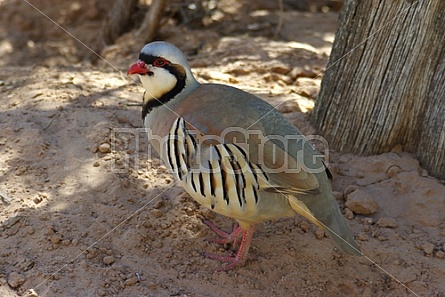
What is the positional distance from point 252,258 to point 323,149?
109 centimetres

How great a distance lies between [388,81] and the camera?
4230mm

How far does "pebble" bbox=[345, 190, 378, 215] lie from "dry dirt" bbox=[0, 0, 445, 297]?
0.13 feet

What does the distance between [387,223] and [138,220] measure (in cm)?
157

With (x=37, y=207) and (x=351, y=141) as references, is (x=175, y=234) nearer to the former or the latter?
(x=37, y=207)

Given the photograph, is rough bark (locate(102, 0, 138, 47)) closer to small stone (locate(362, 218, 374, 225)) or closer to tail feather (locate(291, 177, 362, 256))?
small stone (locate(362, 218, 374, 225))

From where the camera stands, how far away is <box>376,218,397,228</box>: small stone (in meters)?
4.05

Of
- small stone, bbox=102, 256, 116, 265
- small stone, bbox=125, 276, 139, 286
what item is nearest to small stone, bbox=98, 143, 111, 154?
small stone, bbox=102, 256, 116, 265

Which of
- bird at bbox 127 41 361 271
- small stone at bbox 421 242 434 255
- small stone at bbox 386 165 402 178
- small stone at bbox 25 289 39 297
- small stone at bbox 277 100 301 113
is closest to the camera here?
small stone at bbox 25 289 39 297

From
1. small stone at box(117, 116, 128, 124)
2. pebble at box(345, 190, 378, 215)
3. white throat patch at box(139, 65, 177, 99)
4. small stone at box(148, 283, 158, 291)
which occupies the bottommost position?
small stone at box(148, 283, 158, 291)

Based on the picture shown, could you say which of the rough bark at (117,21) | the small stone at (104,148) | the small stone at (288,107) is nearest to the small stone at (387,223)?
the small stone at (288,107)

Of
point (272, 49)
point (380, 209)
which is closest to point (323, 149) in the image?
point (380, 209)

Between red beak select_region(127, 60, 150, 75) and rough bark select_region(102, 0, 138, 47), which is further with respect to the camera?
rough bark select_region(102, 0, 138, 47)

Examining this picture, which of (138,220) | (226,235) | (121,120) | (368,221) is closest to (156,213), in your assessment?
(138,220)

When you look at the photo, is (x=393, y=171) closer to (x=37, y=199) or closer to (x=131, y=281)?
(x=131, y=281)
